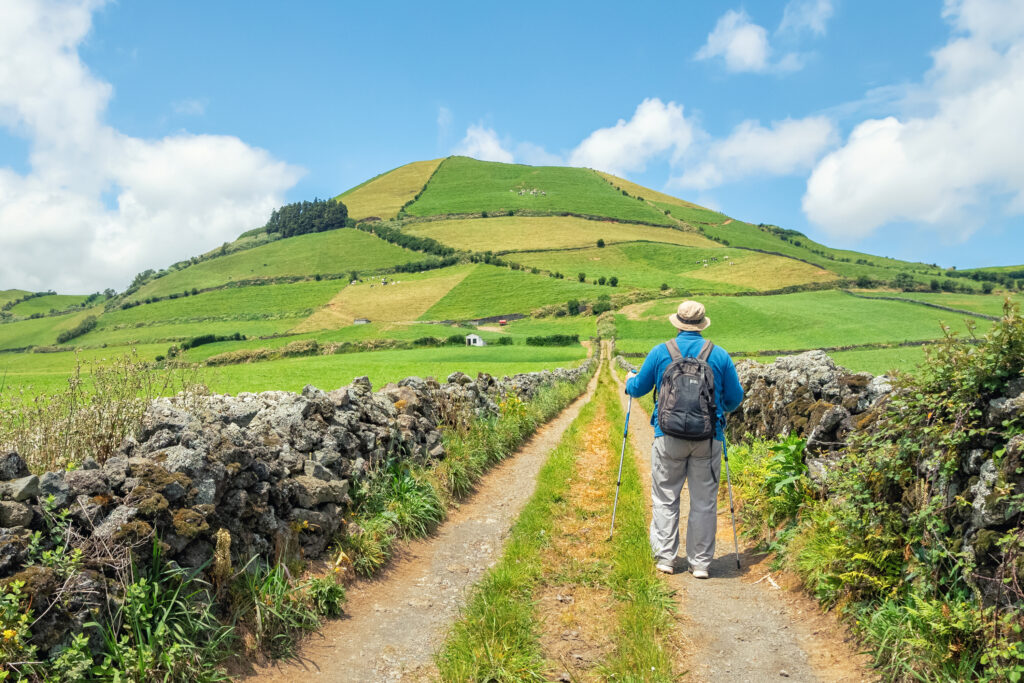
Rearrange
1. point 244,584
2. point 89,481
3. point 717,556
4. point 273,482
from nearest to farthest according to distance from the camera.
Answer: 1. point 89,481
2. point 244,584
3. point 273,482
4. point 717,556

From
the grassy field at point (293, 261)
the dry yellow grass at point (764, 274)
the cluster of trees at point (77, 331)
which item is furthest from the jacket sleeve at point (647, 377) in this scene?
the cluster of trees at point (77, 331)

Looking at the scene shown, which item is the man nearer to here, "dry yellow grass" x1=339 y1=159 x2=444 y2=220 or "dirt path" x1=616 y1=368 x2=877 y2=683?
"dirt path" x1=616 y1=368 x2=877 y2=683

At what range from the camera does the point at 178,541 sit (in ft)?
14.6

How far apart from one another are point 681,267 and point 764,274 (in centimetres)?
1582

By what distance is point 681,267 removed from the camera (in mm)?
115062

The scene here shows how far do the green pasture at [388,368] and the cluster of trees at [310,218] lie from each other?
106 meters

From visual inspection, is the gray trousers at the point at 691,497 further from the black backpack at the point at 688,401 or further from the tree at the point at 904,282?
the tree at the point at 904,282

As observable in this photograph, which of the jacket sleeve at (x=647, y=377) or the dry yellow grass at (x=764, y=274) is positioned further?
the dry yellow grass at (x=764, y=274)

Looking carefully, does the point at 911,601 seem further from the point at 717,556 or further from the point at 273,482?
the point at 273,482

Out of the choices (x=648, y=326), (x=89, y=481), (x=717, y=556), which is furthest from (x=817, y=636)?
(x=648, y=326)

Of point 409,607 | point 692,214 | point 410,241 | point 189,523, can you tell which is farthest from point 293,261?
point 189,523

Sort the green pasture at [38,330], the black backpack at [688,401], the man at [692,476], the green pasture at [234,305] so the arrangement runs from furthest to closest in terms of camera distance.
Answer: the green pasture at [38,330] → the green pasture at [234,305] → the man at [692,476] → the black backpack at [688,401]

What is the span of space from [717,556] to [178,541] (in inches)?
236

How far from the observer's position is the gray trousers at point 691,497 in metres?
6.48
